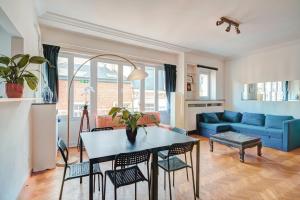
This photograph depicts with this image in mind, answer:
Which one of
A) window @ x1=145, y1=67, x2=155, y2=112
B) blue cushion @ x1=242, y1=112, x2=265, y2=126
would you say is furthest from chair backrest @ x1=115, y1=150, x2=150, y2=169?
blue cushion @ x1=242, y1=112, x2=265, y2=126

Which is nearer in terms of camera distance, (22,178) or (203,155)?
(22,178)

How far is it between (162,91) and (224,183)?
A: 144 inches

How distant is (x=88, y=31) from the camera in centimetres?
387

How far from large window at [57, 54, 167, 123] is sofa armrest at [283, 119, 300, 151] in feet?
10.7

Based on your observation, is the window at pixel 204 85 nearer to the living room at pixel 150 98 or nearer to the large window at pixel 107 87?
the living room at pixel 150 98

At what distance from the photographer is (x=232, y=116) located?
5809 millimetres

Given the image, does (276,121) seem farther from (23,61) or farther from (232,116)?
(23,61)

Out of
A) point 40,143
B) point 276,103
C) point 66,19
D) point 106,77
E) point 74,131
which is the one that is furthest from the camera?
point 276,103

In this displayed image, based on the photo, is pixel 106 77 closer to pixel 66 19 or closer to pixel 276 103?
pixel 66 19

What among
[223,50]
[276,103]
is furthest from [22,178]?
[276,103]

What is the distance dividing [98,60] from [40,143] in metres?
2.51

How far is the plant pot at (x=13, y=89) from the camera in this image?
1702mm

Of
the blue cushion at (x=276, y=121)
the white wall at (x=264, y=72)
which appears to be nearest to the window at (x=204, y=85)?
the white wall at (x=264, y=72)

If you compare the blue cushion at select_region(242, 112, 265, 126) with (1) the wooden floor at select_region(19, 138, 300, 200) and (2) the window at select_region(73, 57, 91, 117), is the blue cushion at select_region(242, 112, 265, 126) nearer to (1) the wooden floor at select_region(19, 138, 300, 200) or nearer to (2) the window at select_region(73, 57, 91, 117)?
(1) the wooden floor at select_region(19, 138, 300, 200)
